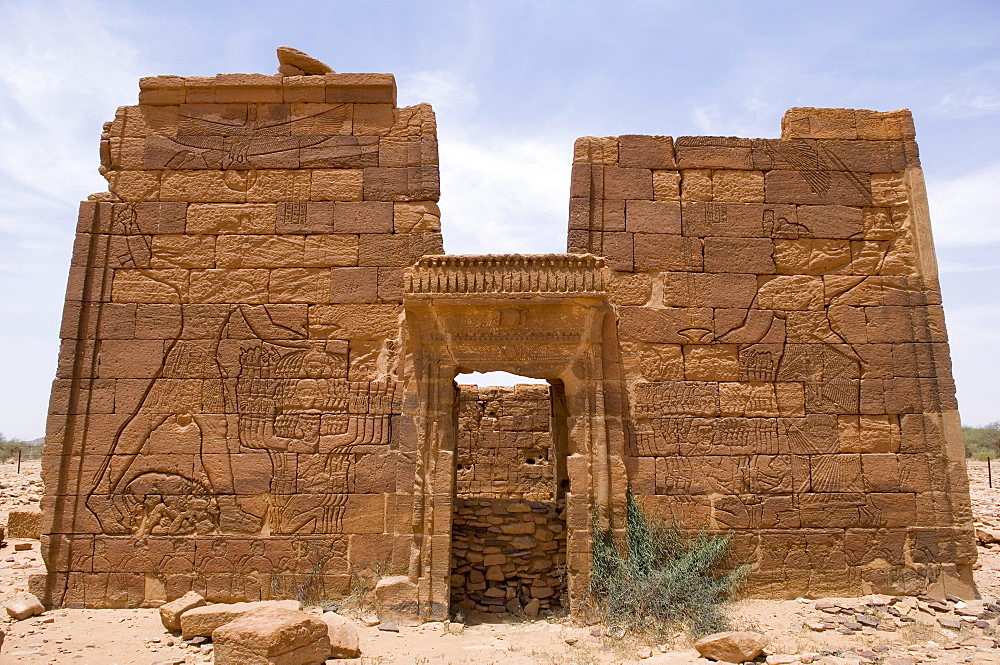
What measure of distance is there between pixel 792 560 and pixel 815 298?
254cm

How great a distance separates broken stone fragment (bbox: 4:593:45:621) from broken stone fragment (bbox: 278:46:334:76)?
18.5ft

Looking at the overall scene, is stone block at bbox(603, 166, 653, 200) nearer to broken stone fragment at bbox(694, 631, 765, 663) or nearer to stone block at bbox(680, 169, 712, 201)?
stone block at bbox(680, 169, 712, 201)

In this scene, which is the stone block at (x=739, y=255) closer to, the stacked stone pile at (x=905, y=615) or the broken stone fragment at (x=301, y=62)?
the stacked stone pile at (x=905, y=615)

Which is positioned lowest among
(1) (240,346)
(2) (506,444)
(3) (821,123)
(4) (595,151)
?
(2) (506,444)

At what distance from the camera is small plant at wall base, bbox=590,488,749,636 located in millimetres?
5488

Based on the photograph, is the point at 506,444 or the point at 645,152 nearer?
the point at 645,152

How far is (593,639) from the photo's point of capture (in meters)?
5.38

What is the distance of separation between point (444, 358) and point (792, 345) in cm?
342

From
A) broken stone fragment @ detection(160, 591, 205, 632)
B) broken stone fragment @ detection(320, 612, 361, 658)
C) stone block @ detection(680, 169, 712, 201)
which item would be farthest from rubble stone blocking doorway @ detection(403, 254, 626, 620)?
broken stone fragment @ detection(160, 591, 205, 632)

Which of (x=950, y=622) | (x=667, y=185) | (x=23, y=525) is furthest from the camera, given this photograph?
(x=23, y=525)

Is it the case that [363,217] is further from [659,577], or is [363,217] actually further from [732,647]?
[732,647]

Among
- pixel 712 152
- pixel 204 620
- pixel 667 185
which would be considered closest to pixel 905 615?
pixel 667 185

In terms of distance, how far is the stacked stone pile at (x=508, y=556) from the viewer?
21.8 ft

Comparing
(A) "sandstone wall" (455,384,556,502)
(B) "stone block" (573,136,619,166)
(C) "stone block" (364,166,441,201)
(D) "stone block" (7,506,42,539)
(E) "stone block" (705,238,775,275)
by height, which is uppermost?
(B) "stone block" (573,136,619,166)
